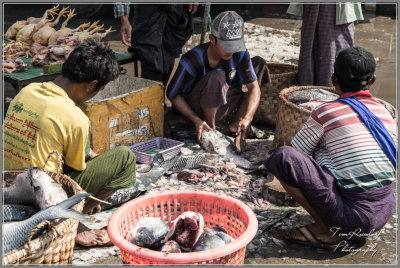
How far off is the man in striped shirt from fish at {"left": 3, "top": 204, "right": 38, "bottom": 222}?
1.50 metres

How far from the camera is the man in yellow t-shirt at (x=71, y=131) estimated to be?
115 inches

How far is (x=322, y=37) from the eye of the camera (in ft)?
17.4

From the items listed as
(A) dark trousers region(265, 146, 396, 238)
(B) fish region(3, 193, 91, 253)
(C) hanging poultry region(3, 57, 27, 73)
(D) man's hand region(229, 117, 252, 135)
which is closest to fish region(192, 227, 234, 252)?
(B) fish region(3, 193, 91, 253)

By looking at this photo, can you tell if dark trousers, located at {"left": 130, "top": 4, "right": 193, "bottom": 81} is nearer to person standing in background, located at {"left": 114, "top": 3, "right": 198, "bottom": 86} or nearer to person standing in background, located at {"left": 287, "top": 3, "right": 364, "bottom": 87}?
person standing in background, located at {"left": 114, "top": 3, "right": 198, "bottom": 86}

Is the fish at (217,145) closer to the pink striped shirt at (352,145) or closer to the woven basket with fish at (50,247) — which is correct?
the pink striped shirt at (352,145)

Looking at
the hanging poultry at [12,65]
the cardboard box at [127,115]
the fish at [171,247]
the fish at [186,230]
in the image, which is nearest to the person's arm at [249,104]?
the cardboard box at [127,115]

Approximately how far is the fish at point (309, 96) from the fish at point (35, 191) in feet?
8.65

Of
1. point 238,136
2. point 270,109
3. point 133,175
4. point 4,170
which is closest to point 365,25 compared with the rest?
point 270,109

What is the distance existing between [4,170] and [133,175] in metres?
0.84

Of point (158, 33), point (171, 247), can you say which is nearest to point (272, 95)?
point (158, 33)

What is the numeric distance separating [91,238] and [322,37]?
3.37 m

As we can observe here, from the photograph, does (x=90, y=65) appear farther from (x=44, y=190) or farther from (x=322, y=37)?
(x=322, y=37)

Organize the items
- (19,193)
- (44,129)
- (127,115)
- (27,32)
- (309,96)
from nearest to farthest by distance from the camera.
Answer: (19,193) → (44,129) → (127,115) → (309,96) → (27,32)

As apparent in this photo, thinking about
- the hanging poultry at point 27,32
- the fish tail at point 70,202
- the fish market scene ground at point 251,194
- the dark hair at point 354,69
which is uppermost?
the dark hair at point 354,69
